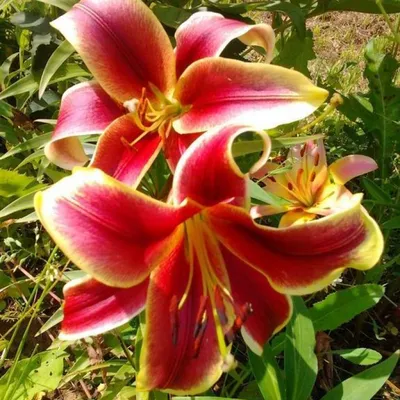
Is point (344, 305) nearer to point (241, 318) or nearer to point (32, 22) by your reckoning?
point (241, 318)

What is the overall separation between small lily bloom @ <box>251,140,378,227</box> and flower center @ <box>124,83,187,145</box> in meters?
0.23

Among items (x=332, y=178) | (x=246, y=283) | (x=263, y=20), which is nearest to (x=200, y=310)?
(x=246, y=283)

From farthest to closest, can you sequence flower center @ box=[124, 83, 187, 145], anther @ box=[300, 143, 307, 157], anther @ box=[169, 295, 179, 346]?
anther @ box=[300, 143, 307, 157] < flower center @ box=[124, 83, 187, 145] < anther @ box=[169, 295, 179, 346]

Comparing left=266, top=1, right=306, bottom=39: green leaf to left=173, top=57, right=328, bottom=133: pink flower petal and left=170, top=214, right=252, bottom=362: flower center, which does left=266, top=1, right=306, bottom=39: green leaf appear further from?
left=170, top=214, right=252, bottom=362: flower center

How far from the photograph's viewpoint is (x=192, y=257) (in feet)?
2.30

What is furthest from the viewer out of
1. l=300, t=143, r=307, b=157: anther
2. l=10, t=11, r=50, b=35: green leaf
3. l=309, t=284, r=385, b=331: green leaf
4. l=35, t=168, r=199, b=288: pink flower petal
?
l=10, t=11, r=50, b=35: green leaf

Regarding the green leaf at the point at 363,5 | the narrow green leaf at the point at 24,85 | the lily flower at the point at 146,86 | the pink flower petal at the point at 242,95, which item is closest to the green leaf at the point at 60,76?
the narrow green leaf at the point at 24,85

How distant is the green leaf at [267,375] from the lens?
32.9 inches

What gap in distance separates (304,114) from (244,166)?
402mm

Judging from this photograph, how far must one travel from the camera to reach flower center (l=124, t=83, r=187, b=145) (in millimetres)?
793

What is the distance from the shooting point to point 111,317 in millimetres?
697

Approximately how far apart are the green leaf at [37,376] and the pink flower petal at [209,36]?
52 centimetres

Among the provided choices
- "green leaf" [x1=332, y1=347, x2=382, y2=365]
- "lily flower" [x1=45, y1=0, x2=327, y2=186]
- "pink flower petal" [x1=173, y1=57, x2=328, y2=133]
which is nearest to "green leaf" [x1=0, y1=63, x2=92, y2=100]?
"lily flower" [x1=45, y1=0, x2=327, y2=186]

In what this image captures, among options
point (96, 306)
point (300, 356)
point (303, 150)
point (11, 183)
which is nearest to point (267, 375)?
point (300, 356)
